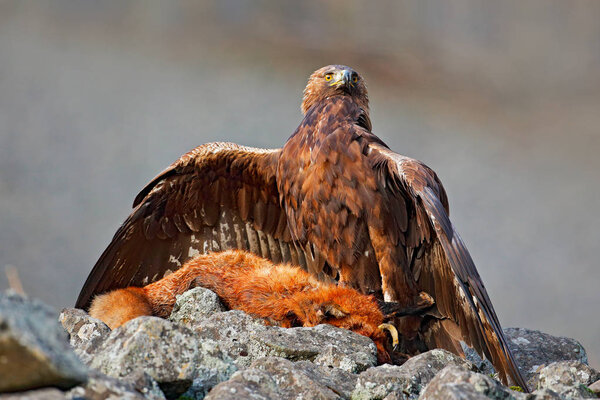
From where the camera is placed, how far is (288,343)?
128 inches

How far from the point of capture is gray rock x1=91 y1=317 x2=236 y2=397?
2.17 m

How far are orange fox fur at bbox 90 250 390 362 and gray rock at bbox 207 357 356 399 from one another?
44.2 inches

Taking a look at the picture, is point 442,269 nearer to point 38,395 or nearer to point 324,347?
point 324,347

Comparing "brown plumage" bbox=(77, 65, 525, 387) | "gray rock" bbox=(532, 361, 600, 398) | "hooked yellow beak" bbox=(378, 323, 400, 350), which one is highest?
"brown plumage" bbox=(77, 65, 525, 387)

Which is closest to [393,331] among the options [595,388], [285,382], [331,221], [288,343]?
[288,343]

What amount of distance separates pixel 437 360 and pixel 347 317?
3.29 feet

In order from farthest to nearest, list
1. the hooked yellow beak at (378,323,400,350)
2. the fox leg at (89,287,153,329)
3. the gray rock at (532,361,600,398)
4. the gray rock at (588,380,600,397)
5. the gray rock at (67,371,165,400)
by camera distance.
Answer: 1. the fox leg at (89,287,153,329)
2. the hooked yellow beak at (378,323,400,350)
3. the gray rock at (532,361,600,398)
4. the gray rock at (588,380,600,397)
5. the gray rock at (67,371,165,400)

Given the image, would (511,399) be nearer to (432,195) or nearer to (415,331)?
(432,195)

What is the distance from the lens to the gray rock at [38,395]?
153 cm

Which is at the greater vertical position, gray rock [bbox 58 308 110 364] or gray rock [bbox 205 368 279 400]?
gray rock [bbox 58 308 110 364]

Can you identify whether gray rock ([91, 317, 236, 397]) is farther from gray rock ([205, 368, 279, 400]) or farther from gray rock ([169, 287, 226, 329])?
gray rock ([169, 287, 226, 329])

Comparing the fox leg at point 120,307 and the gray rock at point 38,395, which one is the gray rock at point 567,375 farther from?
the fox leg at point 120,307

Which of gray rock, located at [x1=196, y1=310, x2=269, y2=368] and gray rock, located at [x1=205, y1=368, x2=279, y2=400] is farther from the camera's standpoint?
gray rock, located at [x1=196, y1=310, x2=269, y2=368]

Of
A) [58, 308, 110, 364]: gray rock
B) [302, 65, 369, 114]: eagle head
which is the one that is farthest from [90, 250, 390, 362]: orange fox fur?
[302, 65, 369, 114]: eagle head
